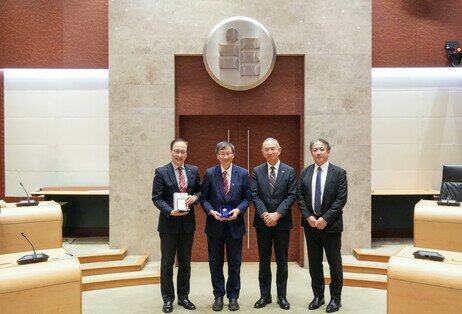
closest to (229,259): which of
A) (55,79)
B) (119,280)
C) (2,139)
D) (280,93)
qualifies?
(119,280)

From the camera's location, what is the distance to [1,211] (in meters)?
4.31

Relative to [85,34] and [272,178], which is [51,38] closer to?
[85,34]


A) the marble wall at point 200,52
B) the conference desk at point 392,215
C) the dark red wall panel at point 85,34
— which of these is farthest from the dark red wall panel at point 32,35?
the conference desk at point 392,215

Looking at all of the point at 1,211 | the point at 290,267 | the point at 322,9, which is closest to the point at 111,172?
the point at 1,211

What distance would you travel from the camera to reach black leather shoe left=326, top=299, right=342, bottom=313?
4.28 m

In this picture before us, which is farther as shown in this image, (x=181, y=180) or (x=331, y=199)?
(x=181, y=180)

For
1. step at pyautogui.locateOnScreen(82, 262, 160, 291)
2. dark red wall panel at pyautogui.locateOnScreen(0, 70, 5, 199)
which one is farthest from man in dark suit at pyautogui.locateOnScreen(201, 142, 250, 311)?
dark red wall panel at pyautogui.locateOnScreen(0, 70, 5, 199)

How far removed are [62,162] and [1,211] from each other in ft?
7.93

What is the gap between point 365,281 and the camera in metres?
5.12

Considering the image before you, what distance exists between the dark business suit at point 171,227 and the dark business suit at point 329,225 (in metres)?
1.05

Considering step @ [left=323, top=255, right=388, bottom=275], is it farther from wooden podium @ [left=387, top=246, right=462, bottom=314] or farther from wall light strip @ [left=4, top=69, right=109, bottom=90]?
wall light strip @ [left=4, top=69, right=109, bottom=90]

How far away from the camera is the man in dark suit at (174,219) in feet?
14.2

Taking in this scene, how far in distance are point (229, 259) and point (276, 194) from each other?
0.77 metres

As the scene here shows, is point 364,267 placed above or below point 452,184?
below
